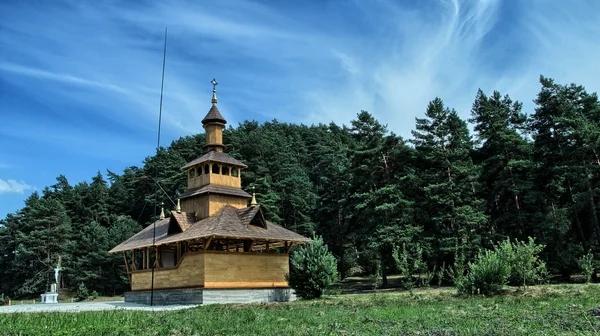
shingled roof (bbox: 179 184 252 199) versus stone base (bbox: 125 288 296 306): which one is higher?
shingled roof (bbox: 179 184 252 199)

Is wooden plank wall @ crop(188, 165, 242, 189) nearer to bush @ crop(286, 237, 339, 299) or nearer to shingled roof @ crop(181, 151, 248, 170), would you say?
shingled roof @ crop(181, 151, 248, 170)

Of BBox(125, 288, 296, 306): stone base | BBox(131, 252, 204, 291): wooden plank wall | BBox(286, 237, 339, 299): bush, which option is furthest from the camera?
BBox(131, 252, 204, 291): wooden plank wall

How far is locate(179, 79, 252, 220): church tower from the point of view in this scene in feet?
87.3

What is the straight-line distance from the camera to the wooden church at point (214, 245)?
2262 centimetres

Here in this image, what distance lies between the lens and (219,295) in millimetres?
22172

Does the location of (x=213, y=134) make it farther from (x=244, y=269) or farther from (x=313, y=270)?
(x=313, y=270)

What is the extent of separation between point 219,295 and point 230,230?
312cm

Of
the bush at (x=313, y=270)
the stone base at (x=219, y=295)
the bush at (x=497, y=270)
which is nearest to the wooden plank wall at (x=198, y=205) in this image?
the stone base at (x=219, y=295)

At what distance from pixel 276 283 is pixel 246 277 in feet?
6.46

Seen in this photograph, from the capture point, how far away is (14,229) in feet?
193

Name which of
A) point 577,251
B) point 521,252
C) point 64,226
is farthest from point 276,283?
point 64,226

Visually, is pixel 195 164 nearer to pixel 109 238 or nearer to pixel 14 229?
pixel 109 238

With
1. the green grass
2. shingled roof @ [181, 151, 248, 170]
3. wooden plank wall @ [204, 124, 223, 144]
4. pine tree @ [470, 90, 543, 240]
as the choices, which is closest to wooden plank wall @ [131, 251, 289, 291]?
shingled roof @ [181, 151, 248, 170]

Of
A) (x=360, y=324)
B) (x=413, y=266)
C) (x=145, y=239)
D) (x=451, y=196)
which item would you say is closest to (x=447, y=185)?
(x=451, y=196)
